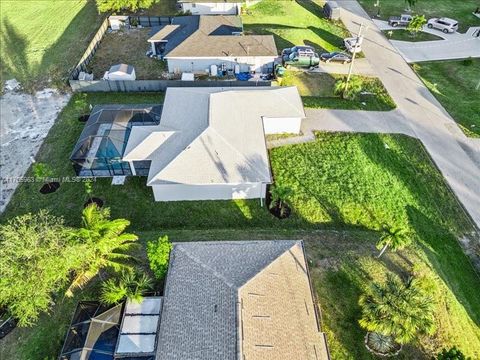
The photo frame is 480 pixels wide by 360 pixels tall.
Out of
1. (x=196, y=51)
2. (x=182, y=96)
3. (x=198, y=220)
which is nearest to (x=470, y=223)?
(x=198, y=220)

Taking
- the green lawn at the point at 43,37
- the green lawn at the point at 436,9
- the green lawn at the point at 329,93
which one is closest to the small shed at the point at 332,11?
the green lawn at the point at 436,9

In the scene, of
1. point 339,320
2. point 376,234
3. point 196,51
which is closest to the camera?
point 339,320

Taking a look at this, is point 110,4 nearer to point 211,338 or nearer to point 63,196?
point 63,196

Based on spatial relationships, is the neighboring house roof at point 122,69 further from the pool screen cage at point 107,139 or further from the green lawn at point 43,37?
the pool screen cage at point 107,139

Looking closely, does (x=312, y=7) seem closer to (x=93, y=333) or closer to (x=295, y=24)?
(x=295, y=24)

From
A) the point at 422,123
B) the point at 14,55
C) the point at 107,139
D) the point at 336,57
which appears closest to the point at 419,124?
the point at 422,123
